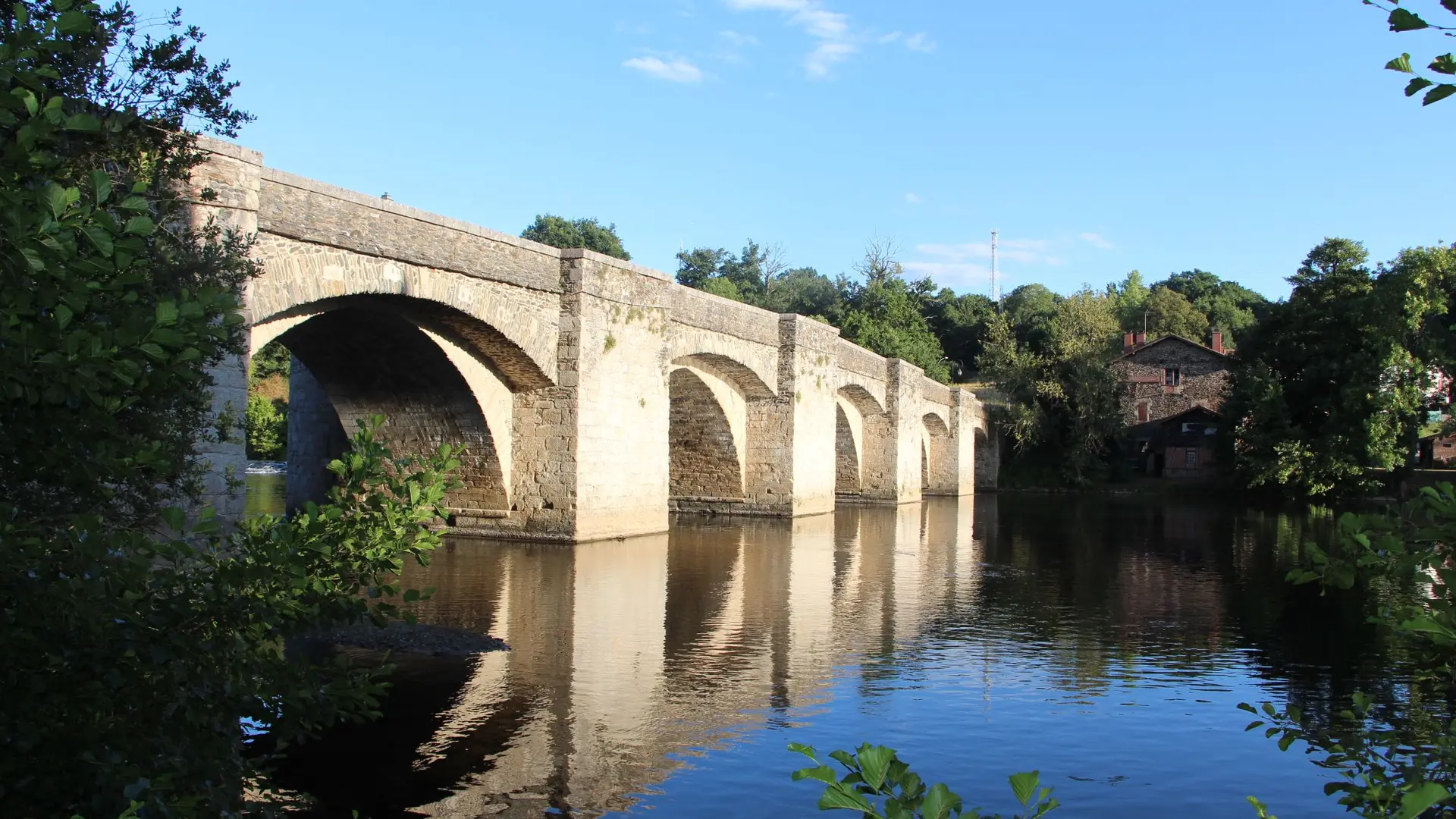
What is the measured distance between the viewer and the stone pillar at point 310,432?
2223 centimetres

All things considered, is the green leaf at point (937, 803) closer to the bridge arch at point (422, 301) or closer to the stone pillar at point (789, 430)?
the bridge arch at point (422, 301)

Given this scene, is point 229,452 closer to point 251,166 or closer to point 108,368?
point 251,166

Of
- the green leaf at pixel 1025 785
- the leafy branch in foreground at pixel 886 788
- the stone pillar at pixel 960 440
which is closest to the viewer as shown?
the leafy branch in foreground at pixel 886 788

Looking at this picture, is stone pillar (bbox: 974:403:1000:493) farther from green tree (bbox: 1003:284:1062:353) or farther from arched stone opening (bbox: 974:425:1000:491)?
green tree (bbox: 1003:284:1062:353)

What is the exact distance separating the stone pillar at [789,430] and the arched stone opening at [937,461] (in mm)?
18020

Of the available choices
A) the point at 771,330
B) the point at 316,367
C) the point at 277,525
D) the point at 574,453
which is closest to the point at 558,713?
the point at 277,525

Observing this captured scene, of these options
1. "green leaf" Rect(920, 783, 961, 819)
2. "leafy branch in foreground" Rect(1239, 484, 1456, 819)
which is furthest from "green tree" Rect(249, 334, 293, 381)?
"green leaf" Rect(920, 783, 961, 819)

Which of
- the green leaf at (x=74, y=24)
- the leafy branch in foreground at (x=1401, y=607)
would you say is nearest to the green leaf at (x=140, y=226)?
the green leaf at (x=74, y=24)

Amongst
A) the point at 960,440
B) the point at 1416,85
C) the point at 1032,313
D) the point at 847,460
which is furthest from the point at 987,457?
the point at 1416,85

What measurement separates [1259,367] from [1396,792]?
43.4m

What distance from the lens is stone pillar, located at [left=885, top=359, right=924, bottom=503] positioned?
3572 cm

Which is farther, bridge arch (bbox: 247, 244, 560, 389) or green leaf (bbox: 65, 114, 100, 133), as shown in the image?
bridge arch (bbox: 247, 244, 560, 389)

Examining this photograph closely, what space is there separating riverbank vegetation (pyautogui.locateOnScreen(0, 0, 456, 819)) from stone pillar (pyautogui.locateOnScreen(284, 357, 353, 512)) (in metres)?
18.4

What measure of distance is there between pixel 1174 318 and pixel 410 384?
221 ft
